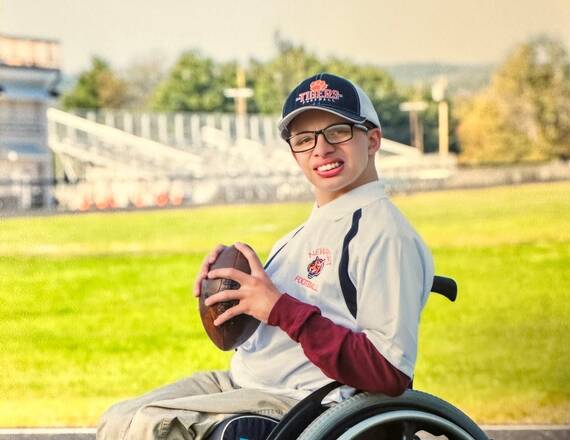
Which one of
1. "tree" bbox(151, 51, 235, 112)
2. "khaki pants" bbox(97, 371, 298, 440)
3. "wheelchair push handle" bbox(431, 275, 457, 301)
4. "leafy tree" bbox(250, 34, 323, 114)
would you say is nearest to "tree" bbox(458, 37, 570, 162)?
"leafy tree" bbox(250, 34, 323, 114)

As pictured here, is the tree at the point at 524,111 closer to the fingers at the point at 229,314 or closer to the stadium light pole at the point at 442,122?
the stadium light pole at the point at 442,122

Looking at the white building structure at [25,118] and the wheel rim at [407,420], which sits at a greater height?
the white building structure at [25,118]

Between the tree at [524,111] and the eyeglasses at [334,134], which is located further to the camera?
the tree at [524,111]

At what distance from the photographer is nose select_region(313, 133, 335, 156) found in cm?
199

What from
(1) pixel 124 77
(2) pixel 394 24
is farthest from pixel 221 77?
(2) pixel 394 24

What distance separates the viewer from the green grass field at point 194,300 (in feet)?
17.7

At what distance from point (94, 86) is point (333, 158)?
370cm

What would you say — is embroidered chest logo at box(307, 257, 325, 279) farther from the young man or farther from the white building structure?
the white building structure

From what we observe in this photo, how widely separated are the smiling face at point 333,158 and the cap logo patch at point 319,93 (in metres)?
0.04

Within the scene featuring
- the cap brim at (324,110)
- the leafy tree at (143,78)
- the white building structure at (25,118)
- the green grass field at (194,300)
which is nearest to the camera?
the cap brim at (324,110)

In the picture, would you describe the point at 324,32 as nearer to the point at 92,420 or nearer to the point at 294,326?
the point at 92,420

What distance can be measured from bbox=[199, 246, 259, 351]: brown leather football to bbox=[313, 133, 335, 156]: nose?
0.77ft

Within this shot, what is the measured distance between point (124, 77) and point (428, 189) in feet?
5.45

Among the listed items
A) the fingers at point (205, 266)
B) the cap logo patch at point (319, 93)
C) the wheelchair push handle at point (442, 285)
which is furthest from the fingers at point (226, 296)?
the wheelchair push handle at point (442, 285)
